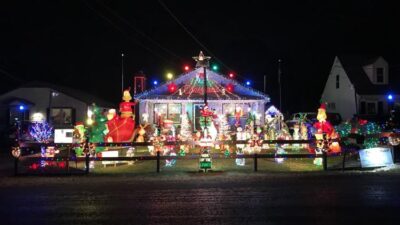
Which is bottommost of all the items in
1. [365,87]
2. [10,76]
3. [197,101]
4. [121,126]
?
[121,126]

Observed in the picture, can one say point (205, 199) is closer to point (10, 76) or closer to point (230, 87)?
point (230, 87)

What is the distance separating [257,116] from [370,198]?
19.6 meters

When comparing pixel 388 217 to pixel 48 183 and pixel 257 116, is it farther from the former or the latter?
pixel 257 116

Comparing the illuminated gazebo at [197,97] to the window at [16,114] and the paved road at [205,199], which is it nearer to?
the paved road at [205,199]

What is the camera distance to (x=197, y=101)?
30.9m

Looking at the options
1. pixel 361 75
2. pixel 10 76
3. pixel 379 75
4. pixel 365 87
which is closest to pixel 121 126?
pixel 365 87

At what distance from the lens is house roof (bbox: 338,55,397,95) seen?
39844 millimetres

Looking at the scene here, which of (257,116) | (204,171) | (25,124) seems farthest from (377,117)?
(25,124)

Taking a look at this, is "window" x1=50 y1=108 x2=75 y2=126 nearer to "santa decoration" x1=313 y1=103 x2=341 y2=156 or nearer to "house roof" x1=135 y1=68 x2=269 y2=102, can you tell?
"house roof" x1=135 y1=68 x2=269 y2=102

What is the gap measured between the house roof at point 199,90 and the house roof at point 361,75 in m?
12.7

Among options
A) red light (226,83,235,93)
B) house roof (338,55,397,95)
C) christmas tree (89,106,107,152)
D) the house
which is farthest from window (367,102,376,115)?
christmas tree (89,106,107,152)

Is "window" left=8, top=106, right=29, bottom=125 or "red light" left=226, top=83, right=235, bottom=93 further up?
"red light" left=226, top=83, right=235, bottom=93

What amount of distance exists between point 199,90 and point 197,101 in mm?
1090

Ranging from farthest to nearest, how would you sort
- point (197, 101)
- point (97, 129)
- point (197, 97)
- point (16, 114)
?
point (16, 114) < point (197, 101) < point (197, 97) < point (97, 129)
